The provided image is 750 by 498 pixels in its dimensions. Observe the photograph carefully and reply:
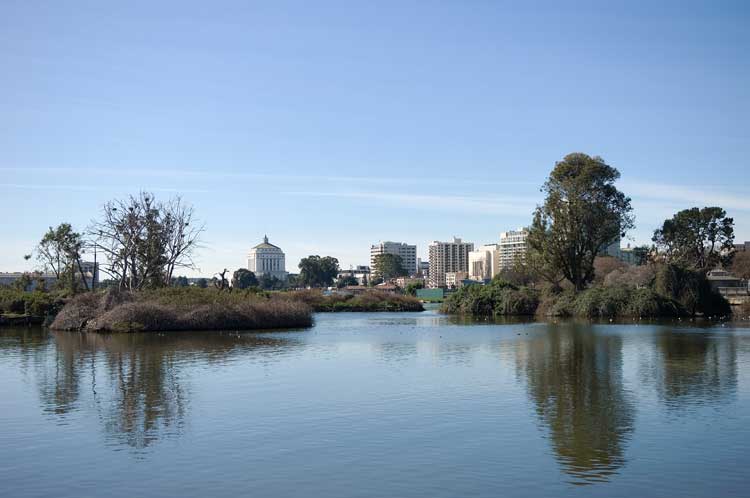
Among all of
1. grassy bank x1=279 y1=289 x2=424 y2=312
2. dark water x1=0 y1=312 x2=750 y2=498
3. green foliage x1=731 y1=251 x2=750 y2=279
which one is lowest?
dark water x1=0 y1=312 x2=750 y2=498

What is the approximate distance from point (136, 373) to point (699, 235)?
9406cm

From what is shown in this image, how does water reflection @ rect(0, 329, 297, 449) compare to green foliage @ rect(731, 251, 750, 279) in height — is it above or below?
below

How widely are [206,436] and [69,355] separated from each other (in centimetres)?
2026

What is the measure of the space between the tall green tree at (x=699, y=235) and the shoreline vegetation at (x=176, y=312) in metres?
67.6

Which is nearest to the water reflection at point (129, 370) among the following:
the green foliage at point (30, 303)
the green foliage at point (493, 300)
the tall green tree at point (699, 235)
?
the green foliage at point (30, 303)

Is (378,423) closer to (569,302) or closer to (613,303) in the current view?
(613,303)

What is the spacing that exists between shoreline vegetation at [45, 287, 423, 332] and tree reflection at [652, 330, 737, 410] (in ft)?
85.2

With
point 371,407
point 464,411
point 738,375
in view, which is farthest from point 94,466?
point 738,375

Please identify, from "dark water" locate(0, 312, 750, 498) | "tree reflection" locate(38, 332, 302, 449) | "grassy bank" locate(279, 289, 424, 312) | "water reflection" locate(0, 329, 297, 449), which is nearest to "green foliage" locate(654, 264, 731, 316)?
"dark water" locate(0, 312, 750, 498)

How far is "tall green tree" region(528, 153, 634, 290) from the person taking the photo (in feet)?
226

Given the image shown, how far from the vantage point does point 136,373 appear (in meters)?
28.0

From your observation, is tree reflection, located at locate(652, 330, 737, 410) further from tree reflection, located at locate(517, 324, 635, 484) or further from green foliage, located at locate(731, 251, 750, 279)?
green foliage, located at locate(731, 251, 750, 279)

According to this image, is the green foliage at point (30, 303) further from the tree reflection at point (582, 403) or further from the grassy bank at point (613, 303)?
the grassy bank at point (613, 303)

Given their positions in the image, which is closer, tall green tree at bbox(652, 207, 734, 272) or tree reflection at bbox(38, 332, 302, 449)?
tree reflection at bbox(38, 332, 302, 449)
